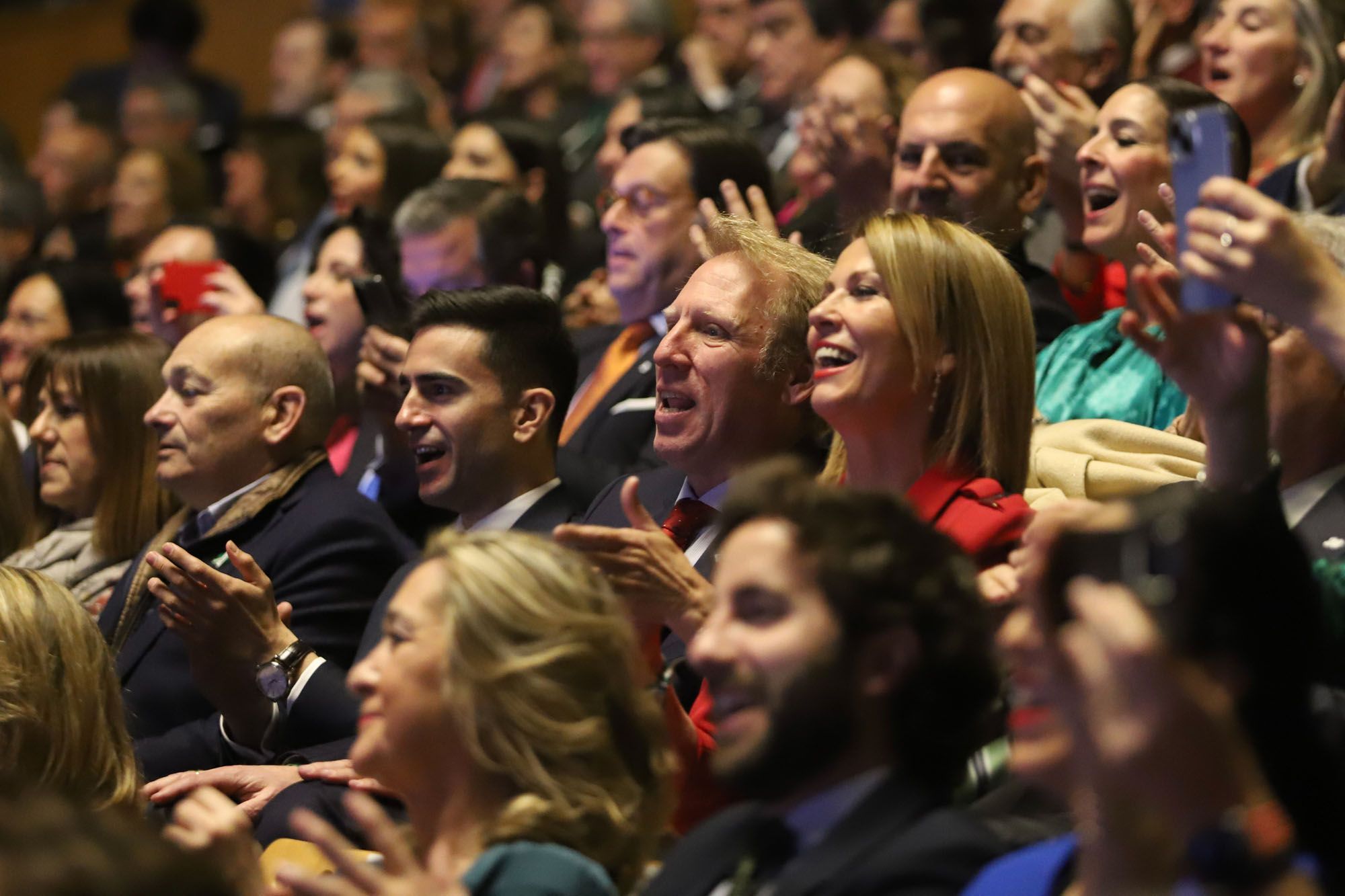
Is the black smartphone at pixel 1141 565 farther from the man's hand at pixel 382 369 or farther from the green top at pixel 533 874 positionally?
the man's hand at pixel 382 369

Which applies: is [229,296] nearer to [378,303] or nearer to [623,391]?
[378,303]

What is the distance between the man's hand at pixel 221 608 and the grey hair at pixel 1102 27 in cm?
244

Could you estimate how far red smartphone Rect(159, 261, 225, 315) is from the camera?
15.5ft

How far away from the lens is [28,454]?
4.68 meters

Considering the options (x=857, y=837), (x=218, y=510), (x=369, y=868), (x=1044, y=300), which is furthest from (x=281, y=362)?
(x=857, y=837)

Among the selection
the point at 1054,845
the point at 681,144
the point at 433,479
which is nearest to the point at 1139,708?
the point at 1054,845

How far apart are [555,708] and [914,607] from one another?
0.44 m

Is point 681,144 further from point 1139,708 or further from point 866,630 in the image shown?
point 1139,708

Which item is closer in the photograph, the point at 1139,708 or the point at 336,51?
the point at 1139,708

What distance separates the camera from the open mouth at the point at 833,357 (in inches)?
114

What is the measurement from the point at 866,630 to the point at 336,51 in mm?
6786

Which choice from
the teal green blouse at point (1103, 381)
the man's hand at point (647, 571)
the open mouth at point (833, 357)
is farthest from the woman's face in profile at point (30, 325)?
the man's hand at point (647, 571)

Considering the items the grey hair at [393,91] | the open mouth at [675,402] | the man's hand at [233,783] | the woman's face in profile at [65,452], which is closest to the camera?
the man's hand at [233,783]

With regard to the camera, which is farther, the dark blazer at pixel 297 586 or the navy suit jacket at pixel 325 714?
the dark blazer at pixel 297 586
